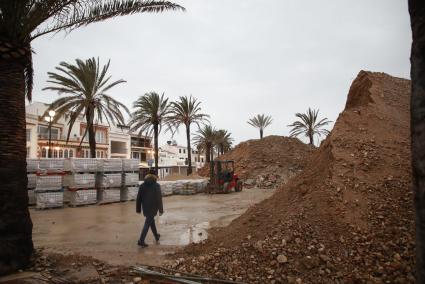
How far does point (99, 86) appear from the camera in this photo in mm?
18688

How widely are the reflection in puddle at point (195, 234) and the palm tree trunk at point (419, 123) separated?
571cm

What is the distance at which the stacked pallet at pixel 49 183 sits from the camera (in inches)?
530

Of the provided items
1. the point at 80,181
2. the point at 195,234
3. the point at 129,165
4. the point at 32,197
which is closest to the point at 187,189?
the point at 129,165

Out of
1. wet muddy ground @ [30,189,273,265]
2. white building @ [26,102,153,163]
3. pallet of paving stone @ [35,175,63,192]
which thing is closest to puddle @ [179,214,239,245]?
wet muddy ground @ [30,189,273,265]

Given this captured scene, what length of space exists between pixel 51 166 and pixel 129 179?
379 cm

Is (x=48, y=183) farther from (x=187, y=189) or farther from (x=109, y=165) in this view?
(x=187, y=189)

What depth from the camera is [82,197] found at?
1434cm

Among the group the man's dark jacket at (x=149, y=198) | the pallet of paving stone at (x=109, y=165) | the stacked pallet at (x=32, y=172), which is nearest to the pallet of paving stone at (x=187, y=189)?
the pallet of paving stone at (x=109, y=165)

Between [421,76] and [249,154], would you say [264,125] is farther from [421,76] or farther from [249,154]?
[421,76]

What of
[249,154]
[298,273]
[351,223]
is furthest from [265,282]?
[249,154]

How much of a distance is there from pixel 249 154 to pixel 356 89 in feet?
82.6

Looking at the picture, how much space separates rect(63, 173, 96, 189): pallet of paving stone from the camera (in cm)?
1412

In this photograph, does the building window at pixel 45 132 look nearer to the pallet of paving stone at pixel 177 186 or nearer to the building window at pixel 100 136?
the building window at pixel 100 136

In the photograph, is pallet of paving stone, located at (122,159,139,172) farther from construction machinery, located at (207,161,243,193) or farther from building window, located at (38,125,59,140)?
building window, located at (38,125,59,140)
